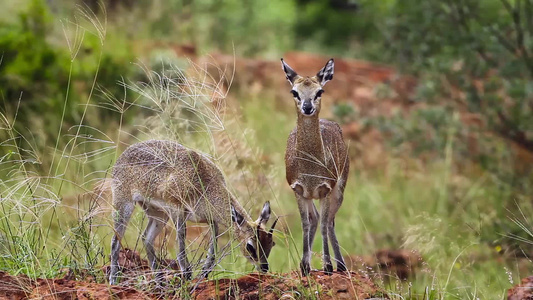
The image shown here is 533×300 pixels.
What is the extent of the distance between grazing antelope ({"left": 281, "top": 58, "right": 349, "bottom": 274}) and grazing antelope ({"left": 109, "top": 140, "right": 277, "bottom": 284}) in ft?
1.46

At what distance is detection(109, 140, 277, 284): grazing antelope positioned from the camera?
6051 mm

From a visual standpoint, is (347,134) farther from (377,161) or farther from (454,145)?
(454,145)

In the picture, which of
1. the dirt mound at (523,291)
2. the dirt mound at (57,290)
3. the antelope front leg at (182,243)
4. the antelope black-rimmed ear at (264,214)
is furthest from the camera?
the antelope black-rimmed ear at (264,214)

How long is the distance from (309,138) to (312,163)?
0.16 meters

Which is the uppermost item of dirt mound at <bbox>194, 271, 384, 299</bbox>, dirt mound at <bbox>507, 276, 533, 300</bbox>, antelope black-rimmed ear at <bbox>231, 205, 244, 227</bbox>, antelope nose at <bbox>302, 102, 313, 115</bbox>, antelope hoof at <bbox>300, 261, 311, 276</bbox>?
antelope nose at <bbox>302, 102, 313, 115</bbox>

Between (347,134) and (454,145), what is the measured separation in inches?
127

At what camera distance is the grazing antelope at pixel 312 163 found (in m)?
5.48

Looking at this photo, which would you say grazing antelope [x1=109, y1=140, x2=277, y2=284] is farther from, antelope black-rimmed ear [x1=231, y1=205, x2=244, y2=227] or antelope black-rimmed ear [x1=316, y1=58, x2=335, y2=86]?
antelope black-rimmed ear [x1=316, y1=58, x2=335, y2=86]

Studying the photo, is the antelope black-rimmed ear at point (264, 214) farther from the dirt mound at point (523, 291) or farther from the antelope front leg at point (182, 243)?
the dirt mound at point (523, 291)

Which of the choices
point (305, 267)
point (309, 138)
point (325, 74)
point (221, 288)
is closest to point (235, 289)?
point (221, 288)

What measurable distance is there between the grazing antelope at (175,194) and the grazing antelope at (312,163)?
1.46ft

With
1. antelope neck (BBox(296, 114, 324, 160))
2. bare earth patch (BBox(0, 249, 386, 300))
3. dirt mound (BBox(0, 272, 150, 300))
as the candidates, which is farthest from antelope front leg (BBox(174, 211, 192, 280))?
antelope neck (BBox(296, 114, 324, 160))

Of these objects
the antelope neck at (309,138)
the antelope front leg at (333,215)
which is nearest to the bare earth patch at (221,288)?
the antelope front leg at (333,215)

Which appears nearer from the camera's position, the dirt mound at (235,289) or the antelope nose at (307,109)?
the dirt mound at (235,289)
